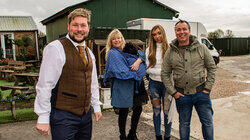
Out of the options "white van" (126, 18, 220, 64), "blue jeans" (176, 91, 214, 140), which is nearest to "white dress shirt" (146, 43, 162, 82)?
"blue jeans" (176, 91, 214, 140)

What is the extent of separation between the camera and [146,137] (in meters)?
3.91

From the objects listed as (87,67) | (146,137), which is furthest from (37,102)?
(146,137)

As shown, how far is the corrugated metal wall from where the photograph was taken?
27783mm

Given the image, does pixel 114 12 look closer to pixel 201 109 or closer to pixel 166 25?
pixel 166 25

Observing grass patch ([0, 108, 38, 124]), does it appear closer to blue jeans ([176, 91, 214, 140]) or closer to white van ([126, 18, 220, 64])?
blue jeans ([176, 91, 214, 140])

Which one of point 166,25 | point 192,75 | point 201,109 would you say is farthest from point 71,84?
point 166,25

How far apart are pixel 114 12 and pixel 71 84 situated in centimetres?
1687

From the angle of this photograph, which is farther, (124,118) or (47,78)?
(124,118)

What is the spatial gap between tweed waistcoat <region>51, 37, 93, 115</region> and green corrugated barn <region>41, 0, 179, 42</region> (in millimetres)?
14456

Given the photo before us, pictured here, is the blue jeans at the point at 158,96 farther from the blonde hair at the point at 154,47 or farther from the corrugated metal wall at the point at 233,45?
the corrugated metal wall at the point at 233,45

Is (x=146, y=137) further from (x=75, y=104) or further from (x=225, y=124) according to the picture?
(x=75, y=104)

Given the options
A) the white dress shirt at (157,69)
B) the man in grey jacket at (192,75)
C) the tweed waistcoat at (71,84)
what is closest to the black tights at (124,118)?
the white dress shirt at (157,69)

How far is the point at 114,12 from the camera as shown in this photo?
1797cm

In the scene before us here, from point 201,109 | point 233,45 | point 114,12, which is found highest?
point 114,12
